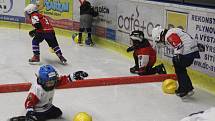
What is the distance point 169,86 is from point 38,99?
199 cm

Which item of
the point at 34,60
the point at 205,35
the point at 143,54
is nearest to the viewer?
the point at 205,35

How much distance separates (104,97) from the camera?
5.44 m

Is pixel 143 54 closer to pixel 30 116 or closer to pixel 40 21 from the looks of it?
pixel 40 21

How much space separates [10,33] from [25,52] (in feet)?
7.77

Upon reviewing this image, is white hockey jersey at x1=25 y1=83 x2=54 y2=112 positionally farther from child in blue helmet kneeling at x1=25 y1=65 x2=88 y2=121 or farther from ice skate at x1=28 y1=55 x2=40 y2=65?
ice skate at x1=28 y1=55 x2=40 y2=65

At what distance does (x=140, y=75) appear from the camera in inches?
258

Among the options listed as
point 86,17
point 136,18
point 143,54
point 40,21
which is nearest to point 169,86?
point 143,54

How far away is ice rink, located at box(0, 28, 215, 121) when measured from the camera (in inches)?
189

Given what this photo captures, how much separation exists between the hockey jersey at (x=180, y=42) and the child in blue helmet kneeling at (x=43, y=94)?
141 centimetres

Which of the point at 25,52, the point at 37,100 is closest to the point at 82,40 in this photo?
the point at 25,52

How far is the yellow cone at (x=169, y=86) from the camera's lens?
18.4 feet

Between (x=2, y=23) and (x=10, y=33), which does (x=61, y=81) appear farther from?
(x=2, y=23)

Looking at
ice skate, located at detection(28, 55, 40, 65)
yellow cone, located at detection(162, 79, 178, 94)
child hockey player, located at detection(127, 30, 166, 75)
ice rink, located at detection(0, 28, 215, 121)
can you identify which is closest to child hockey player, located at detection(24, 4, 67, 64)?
ice skate, located at detection(28, 55, 40, 65)

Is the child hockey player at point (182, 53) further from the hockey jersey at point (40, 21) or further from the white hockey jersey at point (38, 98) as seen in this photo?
the hockey jersey at point (40, 21)
